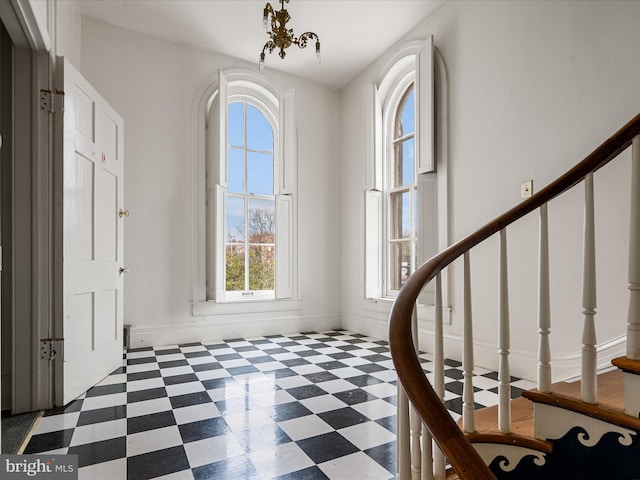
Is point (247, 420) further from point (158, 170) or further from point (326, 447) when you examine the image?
point (158, 170)

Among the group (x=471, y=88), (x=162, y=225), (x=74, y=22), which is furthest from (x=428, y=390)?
(x=74, y=22)

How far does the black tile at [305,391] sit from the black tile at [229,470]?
2.92ft

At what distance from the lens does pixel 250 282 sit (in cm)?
493

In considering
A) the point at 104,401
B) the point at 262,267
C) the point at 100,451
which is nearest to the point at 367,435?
the point at 100,451

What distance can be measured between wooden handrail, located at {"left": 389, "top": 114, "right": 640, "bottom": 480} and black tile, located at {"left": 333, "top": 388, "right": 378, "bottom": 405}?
62.0 inches

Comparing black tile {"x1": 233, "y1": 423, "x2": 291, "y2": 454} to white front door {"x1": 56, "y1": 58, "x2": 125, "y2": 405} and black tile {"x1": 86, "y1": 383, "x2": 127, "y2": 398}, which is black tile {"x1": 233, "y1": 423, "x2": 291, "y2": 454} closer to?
black tile {"x1": 86, "y1": 383, "x2": 127, "y2": 398}

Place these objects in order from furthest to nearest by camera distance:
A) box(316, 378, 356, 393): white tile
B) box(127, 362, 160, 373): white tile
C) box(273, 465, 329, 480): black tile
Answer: box(127, 362, 160, 373): white tile
box(316, 378, 356, 393): white tile
box(273, 465, 329, 480): black tile

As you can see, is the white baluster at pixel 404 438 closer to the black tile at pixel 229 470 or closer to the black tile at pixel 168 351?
the black tile at pixel 229 470

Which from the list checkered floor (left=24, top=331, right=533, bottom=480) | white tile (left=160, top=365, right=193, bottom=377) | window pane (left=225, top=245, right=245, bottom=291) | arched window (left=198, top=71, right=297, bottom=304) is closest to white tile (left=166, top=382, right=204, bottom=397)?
checkered floor (left=24, top=331, right=533, bottom=480)

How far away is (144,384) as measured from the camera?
2.95 meters

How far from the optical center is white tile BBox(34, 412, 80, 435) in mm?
2181

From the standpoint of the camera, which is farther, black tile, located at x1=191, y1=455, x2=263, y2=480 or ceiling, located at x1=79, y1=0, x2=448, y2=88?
ceiling, located at x1=79, y1=0, x2=448, y2=88

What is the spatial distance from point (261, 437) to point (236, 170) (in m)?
3.50

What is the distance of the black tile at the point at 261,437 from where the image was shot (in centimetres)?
198
